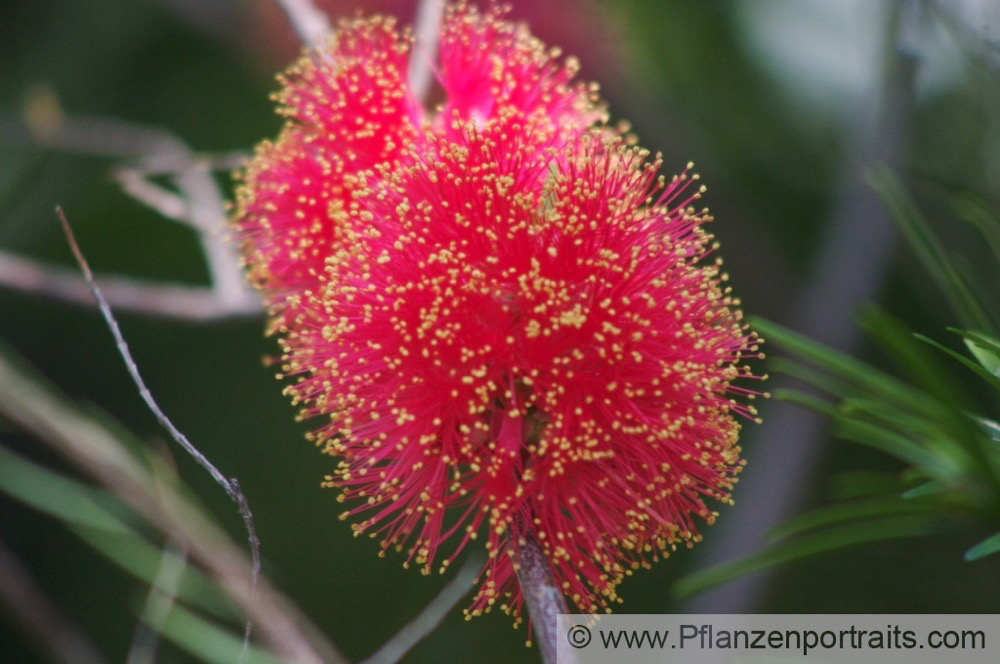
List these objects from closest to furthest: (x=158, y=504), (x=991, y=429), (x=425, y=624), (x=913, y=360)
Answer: (x=913, y=360), (x=991, y=429), (x=425, y=624), (x=158, y=504)

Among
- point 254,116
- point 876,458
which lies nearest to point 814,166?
point 876,458

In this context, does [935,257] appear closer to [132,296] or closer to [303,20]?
[303,20]

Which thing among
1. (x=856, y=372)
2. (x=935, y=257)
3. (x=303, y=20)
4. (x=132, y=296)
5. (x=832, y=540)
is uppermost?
(x=303, y=20)

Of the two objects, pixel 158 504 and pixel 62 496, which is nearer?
pixel 158 504

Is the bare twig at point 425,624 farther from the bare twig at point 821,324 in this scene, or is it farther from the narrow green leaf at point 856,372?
the bare twig at point 821,324

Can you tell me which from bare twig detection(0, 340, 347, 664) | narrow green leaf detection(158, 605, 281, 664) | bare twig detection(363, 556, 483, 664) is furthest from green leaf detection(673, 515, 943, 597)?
narrow green leaf detection(158, 605, 281, 664)

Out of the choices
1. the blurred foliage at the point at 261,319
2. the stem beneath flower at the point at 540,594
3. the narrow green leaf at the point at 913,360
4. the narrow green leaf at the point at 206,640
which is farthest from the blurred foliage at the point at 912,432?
the blurred foliage at the point at 261,319

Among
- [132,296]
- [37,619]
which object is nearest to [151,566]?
[37,619]
